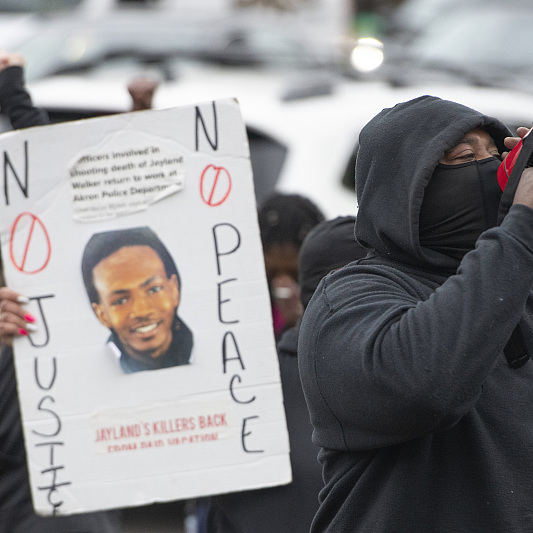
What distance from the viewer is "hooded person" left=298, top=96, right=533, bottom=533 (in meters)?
1.71

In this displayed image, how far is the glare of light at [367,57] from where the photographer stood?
7012 mm

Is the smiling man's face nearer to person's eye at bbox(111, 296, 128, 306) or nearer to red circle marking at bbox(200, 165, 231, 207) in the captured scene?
person's eye at bbox(111, 296, 128, 306)

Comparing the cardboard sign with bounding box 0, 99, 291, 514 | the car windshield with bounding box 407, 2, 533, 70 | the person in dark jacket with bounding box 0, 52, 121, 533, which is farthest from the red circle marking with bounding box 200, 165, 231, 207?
the car windshield with bounding box 407, 2, 533, 70

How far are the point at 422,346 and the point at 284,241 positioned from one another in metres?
2.08

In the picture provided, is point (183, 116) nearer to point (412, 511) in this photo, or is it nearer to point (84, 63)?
point (412, 511)

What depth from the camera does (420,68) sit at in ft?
A: 22.9

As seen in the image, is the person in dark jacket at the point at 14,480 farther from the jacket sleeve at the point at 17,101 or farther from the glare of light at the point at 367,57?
the glare of light at the point at 367,57

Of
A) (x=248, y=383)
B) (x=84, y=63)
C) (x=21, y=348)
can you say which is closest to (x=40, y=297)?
(x=21, y=348)

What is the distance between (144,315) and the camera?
2.70 metres

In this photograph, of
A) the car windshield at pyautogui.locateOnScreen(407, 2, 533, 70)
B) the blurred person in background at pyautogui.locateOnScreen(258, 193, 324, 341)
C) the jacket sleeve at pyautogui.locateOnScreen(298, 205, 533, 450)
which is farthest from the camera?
the car windshield at pyautogui.locateOnScreen(407, 2, 533, 70)

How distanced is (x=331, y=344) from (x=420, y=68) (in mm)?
5408

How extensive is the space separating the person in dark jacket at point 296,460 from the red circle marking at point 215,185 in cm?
31

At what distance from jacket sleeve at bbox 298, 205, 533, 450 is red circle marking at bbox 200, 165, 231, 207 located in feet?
2.89

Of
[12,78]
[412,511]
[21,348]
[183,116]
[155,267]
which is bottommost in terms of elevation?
[412,511]
